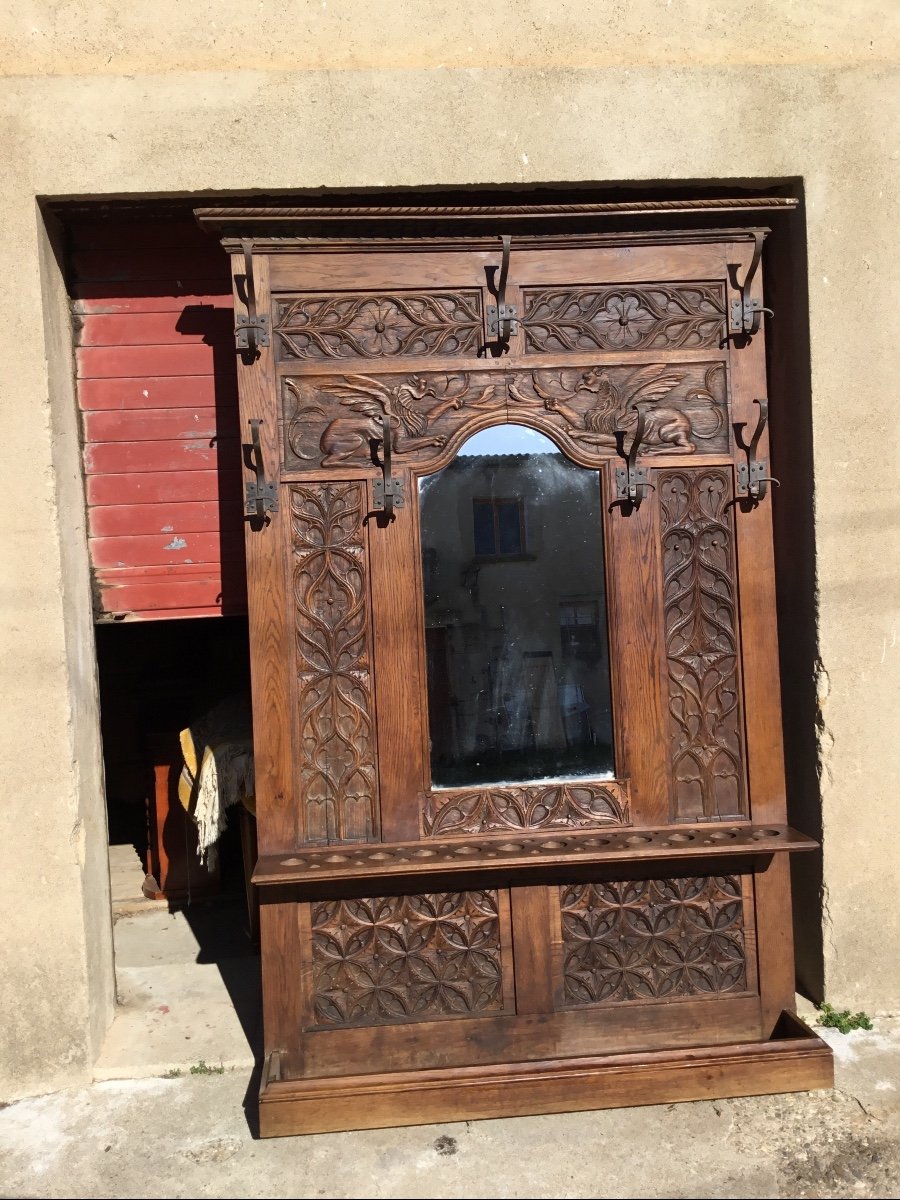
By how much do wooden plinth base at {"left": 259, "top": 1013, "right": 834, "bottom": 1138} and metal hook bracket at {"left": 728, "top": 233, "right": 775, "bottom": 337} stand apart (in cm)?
251

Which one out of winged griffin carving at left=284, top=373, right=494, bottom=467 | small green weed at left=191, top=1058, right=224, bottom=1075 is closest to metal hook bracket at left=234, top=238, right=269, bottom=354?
winged griffin carving at left=284, top=373, right=494, bottom=467

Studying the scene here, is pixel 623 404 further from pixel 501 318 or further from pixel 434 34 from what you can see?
pixel 434 34

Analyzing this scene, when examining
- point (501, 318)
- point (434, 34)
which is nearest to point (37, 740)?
point (501, 318)

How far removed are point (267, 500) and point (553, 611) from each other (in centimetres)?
109

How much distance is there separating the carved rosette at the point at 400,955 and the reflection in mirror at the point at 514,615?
459mm

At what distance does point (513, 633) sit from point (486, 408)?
811 millimetres

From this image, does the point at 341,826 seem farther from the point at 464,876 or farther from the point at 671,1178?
the point at 671,1178

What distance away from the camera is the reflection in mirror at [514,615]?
10.5 feet

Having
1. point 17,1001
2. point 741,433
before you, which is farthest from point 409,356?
point 17,1001

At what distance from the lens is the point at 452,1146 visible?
284 centimetres

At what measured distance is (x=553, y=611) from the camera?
3240 millimetres

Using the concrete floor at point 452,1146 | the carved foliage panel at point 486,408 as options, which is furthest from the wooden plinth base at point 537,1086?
the carved foliage panel at point 486,408

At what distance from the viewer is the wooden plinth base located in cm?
292

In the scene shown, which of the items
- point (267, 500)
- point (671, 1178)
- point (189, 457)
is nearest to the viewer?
point (671, 1178)
